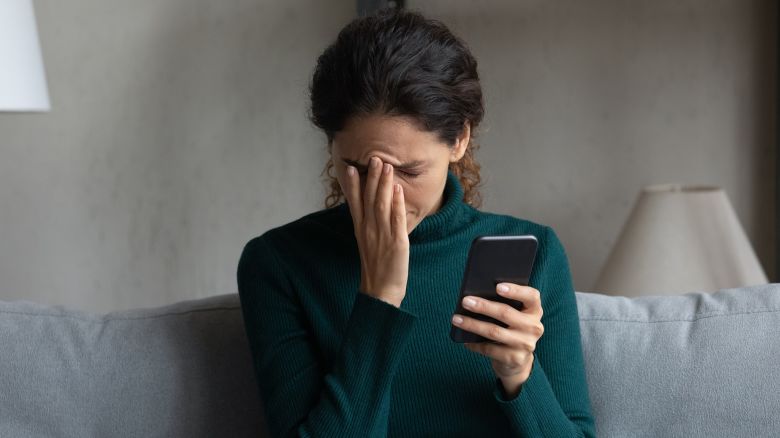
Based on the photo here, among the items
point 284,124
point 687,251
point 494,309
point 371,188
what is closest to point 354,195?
point 371,188

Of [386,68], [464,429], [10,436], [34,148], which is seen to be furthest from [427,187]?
[34,148]

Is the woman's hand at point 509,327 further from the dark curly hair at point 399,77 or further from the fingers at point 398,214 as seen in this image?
the dark curly hair at point 399,77

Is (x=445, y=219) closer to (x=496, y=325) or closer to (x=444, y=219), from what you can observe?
(x=444, y=219)

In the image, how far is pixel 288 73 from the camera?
96.3 inches

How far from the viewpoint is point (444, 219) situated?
4.60 feet

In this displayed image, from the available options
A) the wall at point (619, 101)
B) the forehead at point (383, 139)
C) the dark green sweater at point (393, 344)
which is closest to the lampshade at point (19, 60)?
the dark green sweater at point (393, 344)

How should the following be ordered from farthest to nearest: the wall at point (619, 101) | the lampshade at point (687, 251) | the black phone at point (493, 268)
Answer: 1. the wall at point (619, 101)
2. the lampshade at point (687, 251)
3. the black phone at point (493, 268)

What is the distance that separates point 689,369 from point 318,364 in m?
0.56

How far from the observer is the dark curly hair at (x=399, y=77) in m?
1.26

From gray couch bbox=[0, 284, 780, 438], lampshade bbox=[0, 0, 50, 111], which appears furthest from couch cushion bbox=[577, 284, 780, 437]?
lampshade bbox=[0, 0, 50, 111]

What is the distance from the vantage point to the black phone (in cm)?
116

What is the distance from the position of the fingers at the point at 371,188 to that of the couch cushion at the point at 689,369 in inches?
17.8

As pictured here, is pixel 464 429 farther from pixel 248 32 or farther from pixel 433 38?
pixel 248 32

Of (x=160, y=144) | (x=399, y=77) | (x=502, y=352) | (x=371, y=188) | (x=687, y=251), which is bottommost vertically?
(x=687, y=251)
